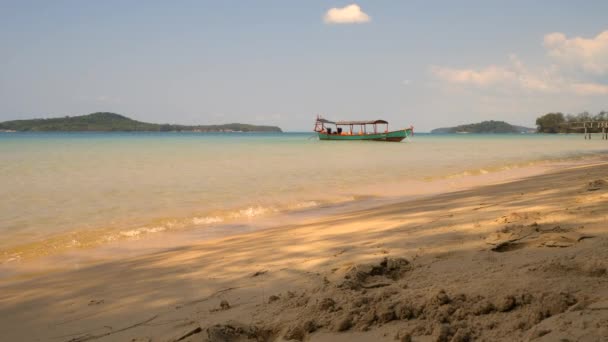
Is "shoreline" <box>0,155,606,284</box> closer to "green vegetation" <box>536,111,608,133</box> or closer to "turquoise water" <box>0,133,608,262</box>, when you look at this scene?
"turquoise water" <box>0,133,608,262</box>

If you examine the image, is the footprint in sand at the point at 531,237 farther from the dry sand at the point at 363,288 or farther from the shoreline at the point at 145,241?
the shoreline at the point at 145,241

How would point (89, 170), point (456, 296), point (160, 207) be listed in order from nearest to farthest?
point (456, 296), point (160, 207), point (89, 170)

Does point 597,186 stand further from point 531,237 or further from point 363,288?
point 363,288

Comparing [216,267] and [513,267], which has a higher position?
[513,267]

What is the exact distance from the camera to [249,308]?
289 cm

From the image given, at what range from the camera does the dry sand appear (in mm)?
2211

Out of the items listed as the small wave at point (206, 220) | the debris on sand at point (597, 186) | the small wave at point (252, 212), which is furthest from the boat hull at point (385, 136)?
the small wave at point (206, 220)

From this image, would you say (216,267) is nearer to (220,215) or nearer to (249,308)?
(249,308)

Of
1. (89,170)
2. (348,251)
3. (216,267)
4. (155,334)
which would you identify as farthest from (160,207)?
(89,170)

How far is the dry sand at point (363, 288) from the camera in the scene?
221cm

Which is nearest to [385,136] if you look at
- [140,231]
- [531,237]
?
[140,231]

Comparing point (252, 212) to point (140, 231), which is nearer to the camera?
point (140, 231)

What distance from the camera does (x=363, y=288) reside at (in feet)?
9.50

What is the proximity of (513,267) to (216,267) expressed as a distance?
2.54 meters
